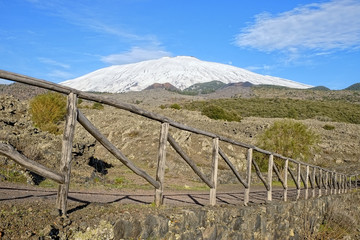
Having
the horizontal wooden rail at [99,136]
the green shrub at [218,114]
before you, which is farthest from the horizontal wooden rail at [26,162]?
the green shrub at [218,114]

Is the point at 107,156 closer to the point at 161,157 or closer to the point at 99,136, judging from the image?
the point at 161,157

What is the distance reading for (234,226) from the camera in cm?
628

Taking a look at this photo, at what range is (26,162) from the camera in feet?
10.3

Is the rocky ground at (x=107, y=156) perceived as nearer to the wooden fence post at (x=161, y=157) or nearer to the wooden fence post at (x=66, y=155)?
the wooden fence post at (x=66, y=155)

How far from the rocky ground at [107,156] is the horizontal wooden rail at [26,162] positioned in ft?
1.22

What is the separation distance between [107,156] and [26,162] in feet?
58.1

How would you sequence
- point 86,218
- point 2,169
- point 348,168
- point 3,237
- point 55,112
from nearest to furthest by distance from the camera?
point 3,237
point 86,218
point 2,169
point 55,112
point 348,168

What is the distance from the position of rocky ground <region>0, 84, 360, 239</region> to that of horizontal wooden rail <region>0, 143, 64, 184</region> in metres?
0.37

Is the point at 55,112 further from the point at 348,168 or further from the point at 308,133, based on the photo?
the point at 348,168

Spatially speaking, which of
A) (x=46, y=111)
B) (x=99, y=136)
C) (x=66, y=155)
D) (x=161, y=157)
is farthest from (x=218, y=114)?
(x=66, y=155)

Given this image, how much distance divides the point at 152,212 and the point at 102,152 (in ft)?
58.2

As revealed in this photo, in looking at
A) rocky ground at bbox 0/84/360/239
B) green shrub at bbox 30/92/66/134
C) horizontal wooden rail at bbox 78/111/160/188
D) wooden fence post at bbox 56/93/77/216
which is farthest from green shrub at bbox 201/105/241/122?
wooden fence post at bbox 56/93/77/216

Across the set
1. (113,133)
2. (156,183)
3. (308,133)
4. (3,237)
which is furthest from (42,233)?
(308,133)

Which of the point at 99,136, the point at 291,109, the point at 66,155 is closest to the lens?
the point at 66,155
